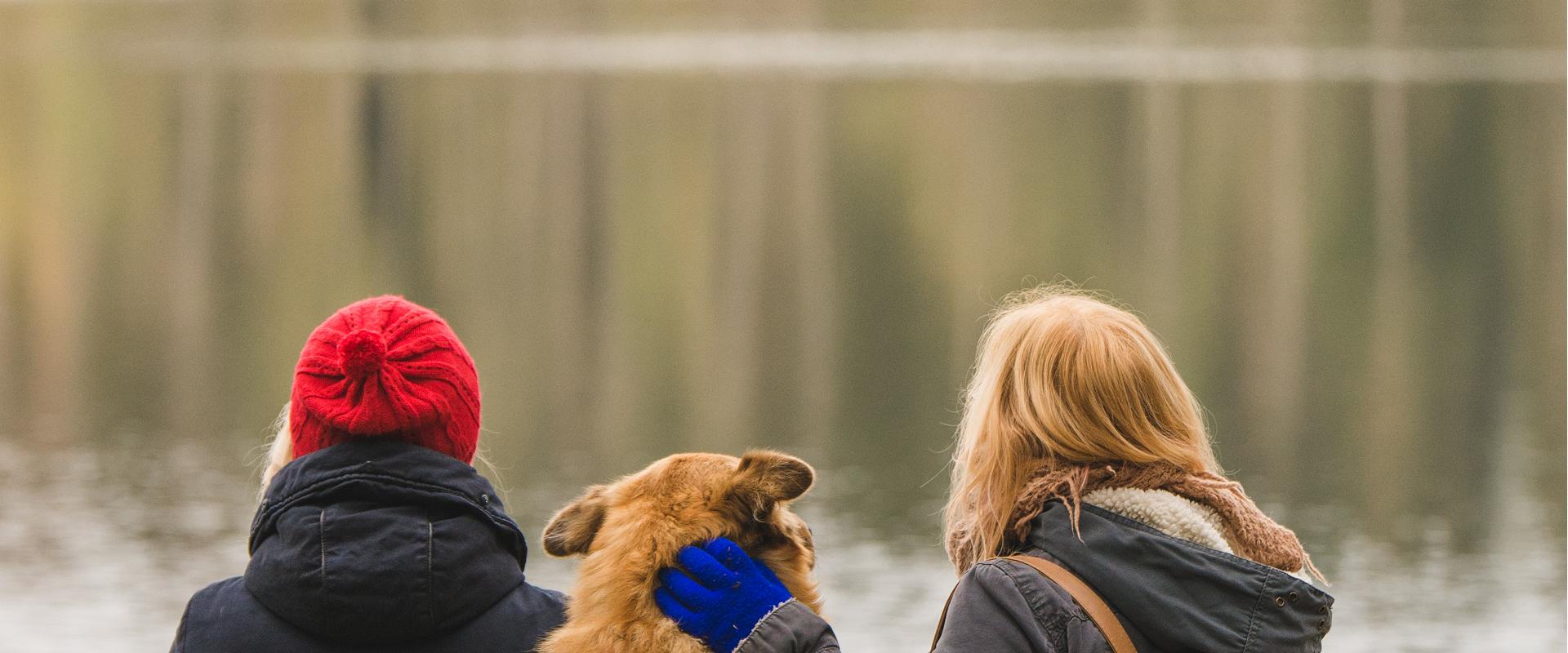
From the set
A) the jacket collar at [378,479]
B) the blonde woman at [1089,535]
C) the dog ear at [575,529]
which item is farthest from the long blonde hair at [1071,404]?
the jacket collar at [378,479]

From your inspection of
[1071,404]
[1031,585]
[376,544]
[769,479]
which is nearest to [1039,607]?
[1031,585]

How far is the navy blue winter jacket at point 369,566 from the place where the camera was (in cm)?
284

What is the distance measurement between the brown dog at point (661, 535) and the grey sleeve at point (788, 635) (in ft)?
0.31

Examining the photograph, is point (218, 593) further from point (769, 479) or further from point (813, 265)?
point (813, 265)

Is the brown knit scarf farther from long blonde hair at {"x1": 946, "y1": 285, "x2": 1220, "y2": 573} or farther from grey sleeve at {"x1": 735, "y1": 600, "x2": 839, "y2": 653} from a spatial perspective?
grey sleeve at {"x1": 735, "y1": 600, "x2": 839, "y2": 653}

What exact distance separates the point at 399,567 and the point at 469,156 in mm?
57947

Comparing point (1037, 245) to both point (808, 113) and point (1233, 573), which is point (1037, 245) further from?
point (1233, 573)

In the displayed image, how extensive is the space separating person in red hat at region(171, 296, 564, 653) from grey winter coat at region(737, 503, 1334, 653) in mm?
838

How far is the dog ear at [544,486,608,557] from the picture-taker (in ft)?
10.4

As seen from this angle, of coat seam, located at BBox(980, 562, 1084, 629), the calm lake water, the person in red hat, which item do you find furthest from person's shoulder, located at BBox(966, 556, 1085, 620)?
the calm lake water

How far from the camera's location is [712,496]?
306 centimetres

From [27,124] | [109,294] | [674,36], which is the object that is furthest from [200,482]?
[674,36]

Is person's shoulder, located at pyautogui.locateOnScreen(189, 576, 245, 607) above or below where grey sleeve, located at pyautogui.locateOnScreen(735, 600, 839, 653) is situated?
above

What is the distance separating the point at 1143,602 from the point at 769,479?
0.68 metres
